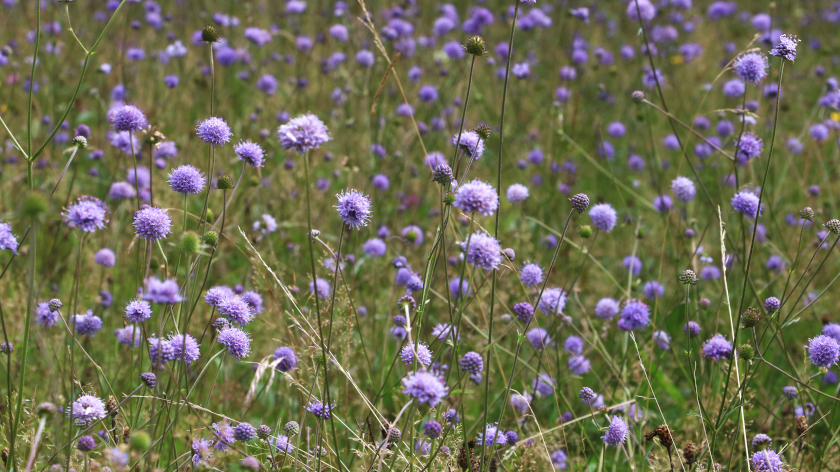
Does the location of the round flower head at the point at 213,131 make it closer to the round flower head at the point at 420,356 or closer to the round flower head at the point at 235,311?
the round flower head at the point at 235,311

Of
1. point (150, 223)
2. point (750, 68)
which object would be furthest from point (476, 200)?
point (750, 68)

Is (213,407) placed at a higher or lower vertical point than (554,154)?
lower

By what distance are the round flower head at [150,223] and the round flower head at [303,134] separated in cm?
53

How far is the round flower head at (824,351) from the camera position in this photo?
2.29 m

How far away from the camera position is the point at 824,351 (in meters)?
2.31

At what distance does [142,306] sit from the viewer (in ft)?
6.79

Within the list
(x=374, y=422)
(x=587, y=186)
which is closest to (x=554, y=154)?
(x=587, y=186)

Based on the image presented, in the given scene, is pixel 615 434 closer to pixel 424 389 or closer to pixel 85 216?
pixel 424 389

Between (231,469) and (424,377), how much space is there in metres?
1.52

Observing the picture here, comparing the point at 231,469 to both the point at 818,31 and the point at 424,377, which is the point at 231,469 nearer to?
the point at 424,377

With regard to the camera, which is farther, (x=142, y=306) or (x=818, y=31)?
(x=818, y=31)

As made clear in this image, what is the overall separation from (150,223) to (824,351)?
2215mm

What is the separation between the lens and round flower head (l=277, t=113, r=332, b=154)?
168 centimetres

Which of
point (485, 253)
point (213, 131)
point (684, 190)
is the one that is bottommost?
point (485, 253)
